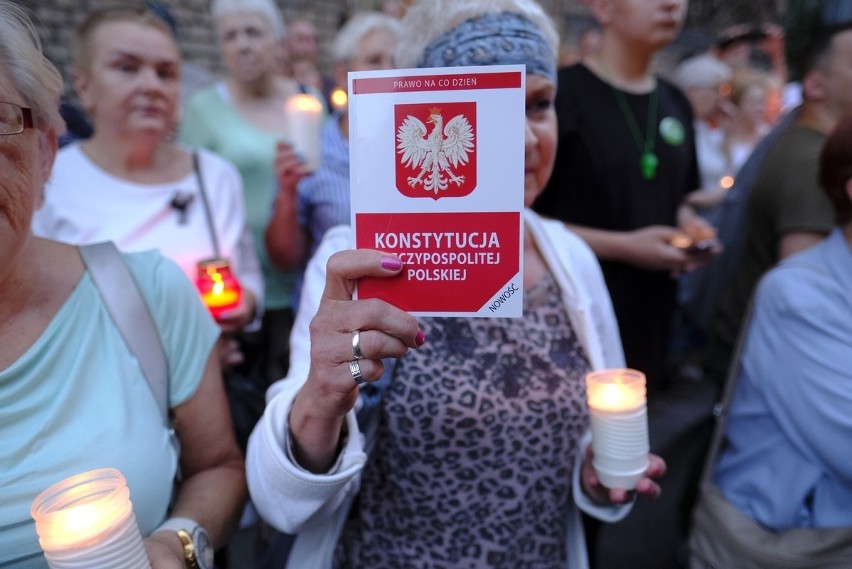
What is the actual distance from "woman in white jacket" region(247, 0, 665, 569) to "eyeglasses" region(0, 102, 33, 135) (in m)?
0.64

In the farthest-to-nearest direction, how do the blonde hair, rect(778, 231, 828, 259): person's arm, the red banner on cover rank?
rect(778, 231, 828, 259): person's arm, the blonde hair, the red banner on cover

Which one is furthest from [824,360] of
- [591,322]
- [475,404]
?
[475,404]

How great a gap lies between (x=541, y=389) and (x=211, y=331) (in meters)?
0.81

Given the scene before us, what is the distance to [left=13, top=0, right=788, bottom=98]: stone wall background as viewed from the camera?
573cm

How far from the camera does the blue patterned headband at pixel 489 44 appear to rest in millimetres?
1326

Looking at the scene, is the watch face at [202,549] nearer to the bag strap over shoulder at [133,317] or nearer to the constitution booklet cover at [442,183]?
the bag strap over shoulder at [133,317]

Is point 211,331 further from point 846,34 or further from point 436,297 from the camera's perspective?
point 846,34

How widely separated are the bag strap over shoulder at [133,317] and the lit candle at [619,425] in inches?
37.5

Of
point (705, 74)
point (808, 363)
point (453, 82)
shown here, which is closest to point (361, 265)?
point (453, 82)

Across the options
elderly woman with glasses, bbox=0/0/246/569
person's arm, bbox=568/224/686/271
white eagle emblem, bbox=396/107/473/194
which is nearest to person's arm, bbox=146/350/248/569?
elderly woman with glasses, bbox=0/0/246/569

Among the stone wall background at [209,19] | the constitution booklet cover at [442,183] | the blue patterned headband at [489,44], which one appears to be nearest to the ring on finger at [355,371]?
the constitution booklet cover at [442,183]

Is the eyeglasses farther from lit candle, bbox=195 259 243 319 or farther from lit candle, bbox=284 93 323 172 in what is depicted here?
lit candle, bbox=284 93 323 172

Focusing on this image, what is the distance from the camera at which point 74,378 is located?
1.19m

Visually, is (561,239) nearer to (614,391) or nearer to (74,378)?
(614,391)
